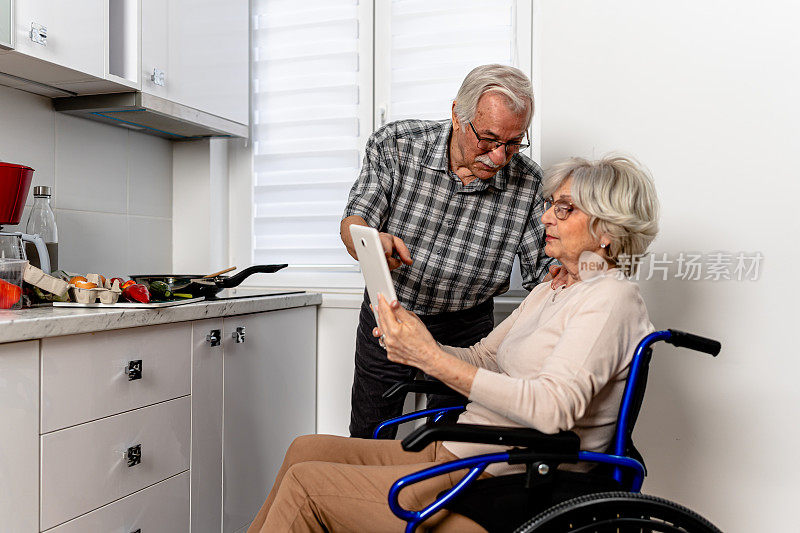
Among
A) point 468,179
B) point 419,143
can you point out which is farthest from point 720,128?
point 419,143

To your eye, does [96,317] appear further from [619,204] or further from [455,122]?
[619,204]

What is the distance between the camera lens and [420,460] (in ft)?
4.71

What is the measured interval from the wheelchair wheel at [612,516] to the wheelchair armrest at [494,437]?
9 centimetres

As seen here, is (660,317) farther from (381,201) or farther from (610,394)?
(381,201)

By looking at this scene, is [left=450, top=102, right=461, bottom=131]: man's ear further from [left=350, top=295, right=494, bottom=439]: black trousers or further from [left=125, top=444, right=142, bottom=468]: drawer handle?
[left=125, top=444, right=142, bottom=468]: drawer handle

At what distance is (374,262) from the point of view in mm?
1249

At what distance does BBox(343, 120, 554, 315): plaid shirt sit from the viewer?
6.23ft

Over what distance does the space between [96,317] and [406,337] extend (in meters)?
0.77

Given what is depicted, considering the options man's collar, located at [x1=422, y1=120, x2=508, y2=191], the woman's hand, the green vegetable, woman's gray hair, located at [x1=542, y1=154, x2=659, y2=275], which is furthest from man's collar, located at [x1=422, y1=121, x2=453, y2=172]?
the green vegetable

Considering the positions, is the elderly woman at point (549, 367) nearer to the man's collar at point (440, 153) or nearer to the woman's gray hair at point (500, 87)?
the woman's gray hair at point (500, 87)

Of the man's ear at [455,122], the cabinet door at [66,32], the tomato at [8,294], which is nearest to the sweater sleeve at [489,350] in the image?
the man's ear at [455,122]

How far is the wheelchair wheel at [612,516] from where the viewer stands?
1.03 meters

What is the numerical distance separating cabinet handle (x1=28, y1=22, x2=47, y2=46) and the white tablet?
1.11m

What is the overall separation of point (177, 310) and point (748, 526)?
171 centimetres
